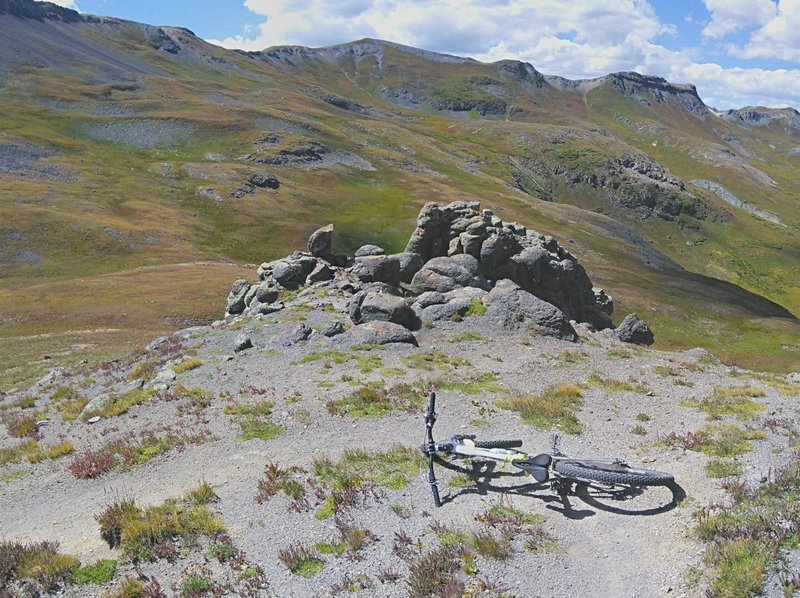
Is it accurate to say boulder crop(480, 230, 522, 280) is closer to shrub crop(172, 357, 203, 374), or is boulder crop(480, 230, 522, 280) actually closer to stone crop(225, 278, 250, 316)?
stone crop(225, 278, 250, 316)

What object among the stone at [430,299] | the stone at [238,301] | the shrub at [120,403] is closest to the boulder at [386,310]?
the stone at [430,299]

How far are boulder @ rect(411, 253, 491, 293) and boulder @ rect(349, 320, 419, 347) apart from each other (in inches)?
353

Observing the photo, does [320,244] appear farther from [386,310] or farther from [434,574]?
[434,574]

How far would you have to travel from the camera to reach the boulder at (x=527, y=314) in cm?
3425

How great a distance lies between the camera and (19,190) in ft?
367

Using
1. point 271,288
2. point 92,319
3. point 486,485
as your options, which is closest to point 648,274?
point 271,288

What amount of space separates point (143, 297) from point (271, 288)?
2770 centimetres

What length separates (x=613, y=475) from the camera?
1323 cm

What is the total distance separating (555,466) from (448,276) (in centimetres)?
2746

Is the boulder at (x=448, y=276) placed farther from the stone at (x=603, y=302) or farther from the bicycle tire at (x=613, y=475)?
the stone at (x=603, y=302)

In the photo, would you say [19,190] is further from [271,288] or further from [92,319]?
[271,288]

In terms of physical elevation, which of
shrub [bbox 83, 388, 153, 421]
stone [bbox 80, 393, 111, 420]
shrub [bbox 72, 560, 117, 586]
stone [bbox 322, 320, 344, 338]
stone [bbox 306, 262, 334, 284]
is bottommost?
stone [bbox 80, 393, 111, 420]

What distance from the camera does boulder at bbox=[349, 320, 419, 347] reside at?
31438mm

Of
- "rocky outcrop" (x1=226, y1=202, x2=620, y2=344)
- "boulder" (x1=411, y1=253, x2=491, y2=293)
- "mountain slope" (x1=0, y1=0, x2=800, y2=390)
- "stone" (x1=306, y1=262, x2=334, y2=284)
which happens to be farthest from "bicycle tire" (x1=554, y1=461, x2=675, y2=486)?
"mountain slope" (x1=0, y1=0, x2=800, y2=390)
